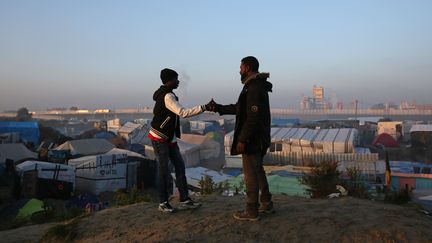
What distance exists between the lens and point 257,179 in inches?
181

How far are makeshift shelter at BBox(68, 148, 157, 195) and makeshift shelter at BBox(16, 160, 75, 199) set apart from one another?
121cm

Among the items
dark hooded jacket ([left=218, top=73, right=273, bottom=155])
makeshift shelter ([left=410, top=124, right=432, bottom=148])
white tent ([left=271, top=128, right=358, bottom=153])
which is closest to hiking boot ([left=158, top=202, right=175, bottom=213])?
dark hooded jacket ([left=218, top=73, right=273, bottom=155])

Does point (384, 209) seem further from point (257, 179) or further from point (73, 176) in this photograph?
point (73, 176)

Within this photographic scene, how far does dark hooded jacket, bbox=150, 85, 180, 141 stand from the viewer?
4871 millimetres

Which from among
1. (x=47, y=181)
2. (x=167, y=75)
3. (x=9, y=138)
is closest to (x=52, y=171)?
(x=47, y=181)

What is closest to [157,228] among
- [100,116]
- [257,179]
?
[257,179]

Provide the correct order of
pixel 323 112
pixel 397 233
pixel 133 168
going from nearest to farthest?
pixel 397 233
pixel 133 168
pixel 323 112

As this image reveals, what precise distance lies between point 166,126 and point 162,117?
12 centimetres

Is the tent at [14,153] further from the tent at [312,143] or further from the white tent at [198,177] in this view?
the tent at [312,143]

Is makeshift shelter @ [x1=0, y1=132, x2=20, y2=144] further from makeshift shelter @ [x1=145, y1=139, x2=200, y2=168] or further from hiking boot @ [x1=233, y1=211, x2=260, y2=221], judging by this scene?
hiking boot @ [x1=233, y1=211, x2=260, y2=221]

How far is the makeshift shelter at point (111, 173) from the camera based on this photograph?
1967cm

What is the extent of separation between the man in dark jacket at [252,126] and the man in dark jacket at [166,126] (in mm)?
510

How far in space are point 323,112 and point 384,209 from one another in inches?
6079

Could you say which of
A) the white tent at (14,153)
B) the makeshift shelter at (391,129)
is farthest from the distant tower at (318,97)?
the white tent at (14,153)
